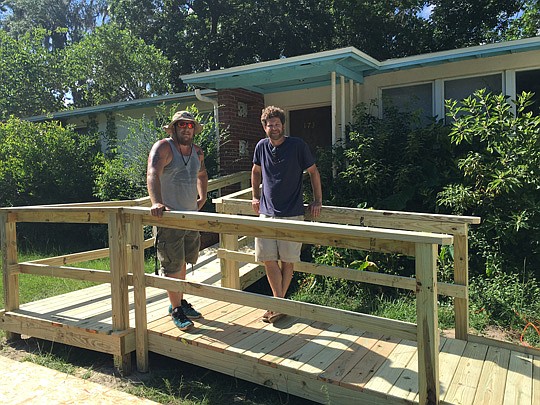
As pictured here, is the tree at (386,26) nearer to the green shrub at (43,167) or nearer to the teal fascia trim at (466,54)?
the teal fascia trim at (466,54)

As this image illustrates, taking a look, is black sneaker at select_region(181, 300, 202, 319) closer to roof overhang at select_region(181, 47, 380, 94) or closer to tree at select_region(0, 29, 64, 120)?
roof overhang at select_region(181, 47, 380, 94)

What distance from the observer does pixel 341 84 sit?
713 cm

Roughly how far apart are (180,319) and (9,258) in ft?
6.21

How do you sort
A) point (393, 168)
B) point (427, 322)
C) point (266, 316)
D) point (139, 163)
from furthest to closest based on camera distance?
1. point (139, 163)
2. point (393, 168)
3. point (266, 316)
4. point (427, 322)

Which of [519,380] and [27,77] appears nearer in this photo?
[519,380]

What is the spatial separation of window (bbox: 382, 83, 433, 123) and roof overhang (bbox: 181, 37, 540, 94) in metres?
0.46

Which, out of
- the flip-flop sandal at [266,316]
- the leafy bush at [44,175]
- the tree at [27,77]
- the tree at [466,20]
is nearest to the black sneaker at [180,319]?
the flip-flop sandal at [266,316]

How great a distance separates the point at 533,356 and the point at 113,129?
1086 cm

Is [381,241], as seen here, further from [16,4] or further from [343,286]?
[16,4]

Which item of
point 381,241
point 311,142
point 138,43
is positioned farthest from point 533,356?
point 138,43

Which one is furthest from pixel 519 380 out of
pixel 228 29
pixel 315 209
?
pixel 228 29

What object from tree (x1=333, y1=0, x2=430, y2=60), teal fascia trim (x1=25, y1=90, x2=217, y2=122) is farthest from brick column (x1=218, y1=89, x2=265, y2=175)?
tree (x1=333, y1=0, x2=430, y2=60)

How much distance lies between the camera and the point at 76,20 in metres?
34.2

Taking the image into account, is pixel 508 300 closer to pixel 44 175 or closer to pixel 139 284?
pixel 139 284
